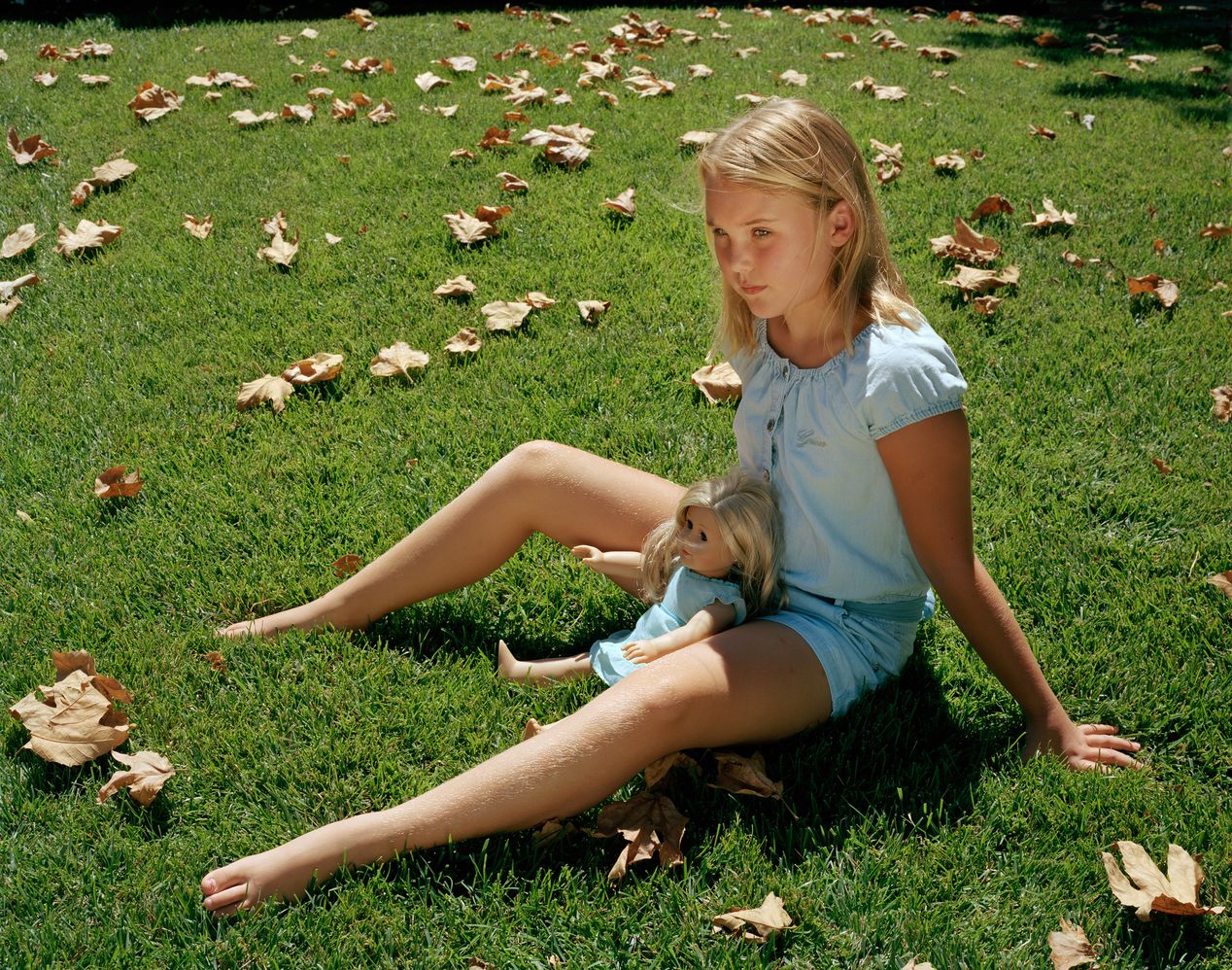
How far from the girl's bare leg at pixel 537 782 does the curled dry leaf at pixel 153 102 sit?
4.95m

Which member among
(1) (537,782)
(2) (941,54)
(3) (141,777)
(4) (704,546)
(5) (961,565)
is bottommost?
(3) (141,777)

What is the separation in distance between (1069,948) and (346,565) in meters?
1.99

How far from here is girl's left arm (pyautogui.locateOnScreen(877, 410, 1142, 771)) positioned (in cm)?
217

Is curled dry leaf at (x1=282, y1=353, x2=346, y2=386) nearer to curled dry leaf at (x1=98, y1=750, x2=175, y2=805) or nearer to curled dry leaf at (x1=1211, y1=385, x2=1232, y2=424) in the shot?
curled dry leaf at (x1=98, y1=750, x2=175, y2=805)

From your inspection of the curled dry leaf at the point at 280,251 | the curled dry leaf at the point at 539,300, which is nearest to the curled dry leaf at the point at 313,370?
the curled dry leaf at the point at 539,300

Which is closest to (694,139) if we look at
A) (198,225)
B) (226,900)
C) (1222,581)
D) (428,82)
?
(428,82)

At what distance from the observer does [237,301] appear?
13.8 ft

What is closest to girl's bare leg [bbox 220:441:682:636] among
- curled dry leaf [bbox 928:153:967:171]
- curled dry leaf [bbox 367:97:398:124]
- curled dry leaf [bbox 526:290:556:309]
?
curled dry leaf [bbox 526:290:556:309]

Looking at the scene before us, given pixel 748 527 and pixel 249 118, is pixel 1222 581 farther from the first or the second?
pixel 249 118

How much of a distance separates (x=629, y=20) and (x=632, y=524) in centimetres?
563

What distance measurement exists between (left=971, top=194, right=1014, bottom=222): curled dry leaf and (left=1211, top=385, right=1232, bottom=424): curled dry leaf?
4.54 feet

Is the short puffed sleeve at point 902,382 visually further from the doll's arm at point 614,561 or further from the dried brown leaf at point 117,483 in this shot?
the dried brown leaf at point 117,483

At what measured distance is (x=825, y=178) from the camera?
2.26 m

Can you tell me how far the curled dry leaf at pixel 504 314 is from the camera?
13.0 feet
